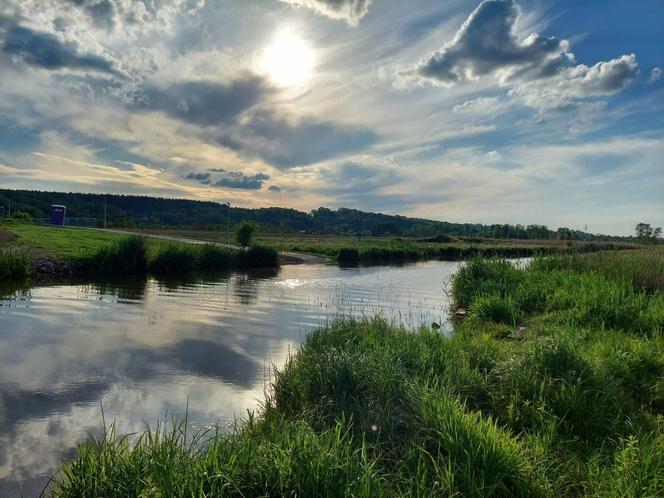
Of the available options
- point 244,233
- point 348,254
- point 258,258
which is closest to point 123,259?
point 244,233

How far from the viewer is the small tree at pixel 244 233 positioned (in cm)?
3981

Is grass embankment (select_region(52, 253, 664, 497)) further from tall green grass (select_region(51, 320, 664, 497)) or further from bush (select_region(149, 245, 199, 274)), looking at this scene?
bush (select_region(149, 245, 199, 274))

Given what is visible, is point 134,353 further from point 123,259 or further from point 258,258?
point 258,258

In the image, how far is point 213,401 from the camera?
829 cm

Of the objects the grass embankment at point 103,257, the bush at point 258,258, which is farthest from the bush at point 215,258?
the bush at point 258,258

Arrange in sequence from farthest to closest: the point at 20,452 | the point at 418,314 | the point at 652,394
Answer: the point at 418,314 < the point at 652,394 < the point at 20,452

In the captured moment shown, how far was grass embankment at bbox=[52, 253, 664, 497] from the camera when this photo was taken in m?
4.18

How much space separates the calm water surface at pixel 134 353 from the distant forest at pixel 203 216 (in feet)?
226

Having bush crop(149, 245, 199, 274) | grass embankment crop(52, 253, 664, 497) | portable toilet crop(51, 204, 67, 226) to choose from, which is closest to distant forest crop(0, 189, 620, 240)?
portable toilet crop(51, 204, 67, 226)

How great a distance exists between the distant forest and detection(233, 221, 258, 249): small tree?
49427 mm

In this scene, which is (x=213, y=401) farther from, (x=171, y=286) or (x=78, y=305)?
(x=171, y=286)

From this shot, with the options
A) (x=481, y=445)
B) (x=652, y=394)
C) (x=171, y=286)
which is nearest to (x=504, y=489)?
(x=481, y=445)

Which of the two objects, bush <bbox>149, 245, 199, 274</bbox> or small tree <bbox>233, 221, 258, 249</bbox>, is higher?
small tree <bbox>233, 221, 258, 249</bbox>

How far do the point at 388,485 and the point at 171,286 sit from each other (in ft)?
Answer: 73.2
